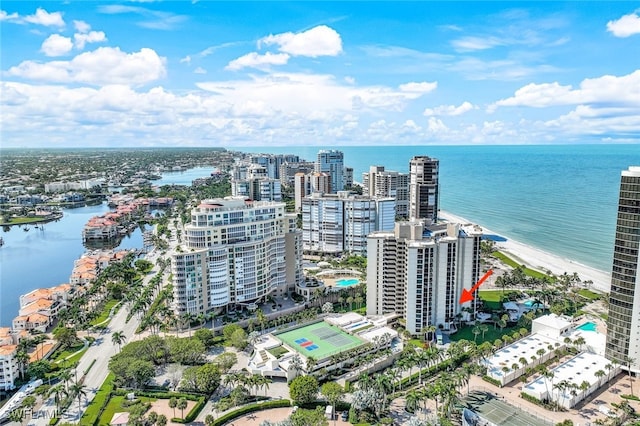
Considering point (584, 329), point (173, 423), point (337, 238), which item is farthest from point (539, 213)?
point (173, 423)

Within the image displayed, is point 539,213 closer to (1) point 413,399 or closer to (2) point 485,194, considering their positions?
(2) point 485,194

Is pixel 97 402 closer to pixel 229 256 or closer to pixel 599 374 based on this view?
pixel 229 256

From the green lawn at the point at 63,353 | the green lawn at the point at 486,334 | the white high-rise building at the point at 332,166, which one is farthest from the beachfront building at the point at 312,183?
the green lawn at the point at 63,353

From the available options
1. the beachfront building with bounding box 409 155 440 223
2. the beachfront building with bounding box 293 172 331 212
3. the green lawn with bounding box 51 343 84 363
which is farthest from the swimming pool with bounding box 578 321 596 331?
the beachfront building with bounding box 293 172 331 212

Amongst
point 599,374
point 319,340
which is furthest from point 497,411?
point 319,340

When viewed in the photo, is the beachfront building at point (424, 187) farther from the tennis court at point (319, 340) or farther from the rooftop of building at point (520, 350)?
the tennis court at point (319, 340)

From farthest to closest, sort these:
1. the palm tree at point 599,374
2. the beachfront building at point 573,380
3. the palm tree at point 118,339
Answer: the palm tree at point 118,339
the palm tree at point 599,374
the beachfront building at point 573,380

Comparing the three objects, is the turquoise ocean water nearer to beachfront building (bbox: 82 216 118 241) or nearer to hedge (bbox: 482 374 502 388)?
hedge (bbox: 482 374 502 388)
